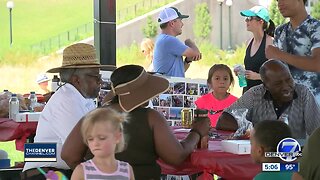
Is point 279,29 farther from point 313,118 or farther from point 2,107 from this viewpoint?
point 2,107

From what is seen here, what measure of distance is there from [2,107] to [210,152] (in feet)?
8.02

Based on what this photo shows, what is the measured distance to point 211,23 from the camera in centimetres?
1316

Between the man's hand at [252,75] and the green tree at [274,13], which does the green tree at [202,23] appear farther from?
the man's hand at [252,75]

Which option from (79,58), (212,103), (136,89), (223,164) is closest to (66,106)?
(79,58)

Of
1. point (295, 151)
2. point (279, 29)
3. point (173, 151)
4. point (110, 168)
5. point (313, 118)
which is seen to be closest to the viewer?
point (295, 151)

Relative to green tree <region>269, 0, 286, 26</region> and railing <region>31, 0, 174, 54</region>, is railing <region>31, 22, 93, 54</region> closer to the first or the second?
railing <region>31, 0, 174, 54</region>

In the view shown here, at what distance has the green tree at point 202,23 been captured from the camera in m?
13.0

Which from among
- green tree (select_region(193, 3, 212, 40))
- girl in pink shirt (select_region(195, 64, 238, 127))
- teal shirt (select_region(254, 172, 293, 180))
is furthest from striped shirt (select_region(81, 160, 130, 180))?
green tree (select_region(193, 3, 212, 40))

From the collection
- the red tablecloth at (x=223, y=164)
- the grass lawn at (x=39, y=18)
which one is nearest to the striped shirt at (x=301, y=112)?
the red tablecloth at (x=223, y=164)

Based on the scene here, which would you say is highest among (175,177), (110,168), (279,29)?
(279,29)

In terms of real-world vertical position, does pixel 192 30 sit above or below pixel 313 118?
above

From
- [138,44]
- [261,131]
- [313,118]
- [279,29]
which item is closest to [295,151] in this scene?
[261,131]

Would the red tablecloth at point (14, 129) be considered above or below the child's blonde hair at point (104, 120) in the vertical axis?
below

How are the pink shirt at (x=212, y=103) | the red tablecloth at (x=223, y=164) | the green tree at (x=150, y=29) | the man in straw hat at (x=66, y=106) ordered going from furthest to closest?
the green tree at (x=150, y=29), the pink shirt at (x=212, y=103), the man in straw hat at (x=66, y=106), the red tablecloth at (x=223, y=164)
